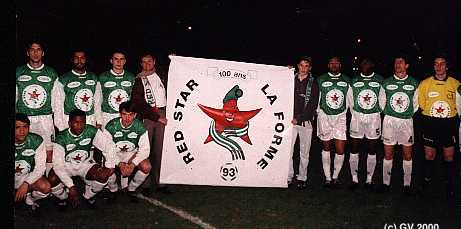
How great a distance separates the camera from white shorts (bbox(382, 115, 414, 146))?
651 cm

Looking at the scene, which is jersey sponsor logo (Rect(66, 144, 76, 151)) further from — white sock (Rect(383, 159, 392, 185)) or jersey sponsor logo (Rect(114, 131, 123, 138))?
white sock (Rect(383, 159, 392, 185))

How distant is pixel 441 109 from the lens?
6.38 metres

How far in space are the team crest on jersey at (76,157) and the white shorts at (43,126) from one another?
1.81 feet

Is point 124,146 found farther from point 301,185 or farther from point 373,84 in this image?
point 373,84

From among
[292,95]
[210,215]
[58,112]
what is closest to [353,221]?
[210,215]

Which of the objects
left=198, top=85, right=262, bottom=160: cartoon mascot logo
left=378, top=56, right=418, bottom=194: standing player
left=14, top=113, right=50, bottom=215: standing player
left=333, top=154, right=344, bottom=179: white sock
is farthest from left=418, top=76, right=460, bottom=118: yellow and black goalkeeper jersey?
left=14, top=113, right=50, bottom=215: standing player

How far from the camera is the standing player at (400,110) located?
644cm

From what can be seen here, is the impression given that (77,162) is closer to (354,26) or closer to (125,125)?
(125,125)

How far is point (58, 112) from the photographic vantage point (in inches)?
240

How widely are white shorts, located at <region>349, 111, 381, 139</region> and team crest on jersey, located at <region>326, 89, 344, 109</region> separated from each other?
31cm

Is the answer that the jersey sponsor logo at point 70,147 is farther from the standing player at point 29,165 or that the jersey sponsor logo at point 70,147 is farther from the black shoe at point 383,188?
the black shoe at point 383,188

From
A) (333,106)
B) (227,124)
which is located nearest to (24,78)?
(227,124)

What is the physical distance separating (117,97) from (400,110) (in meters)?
4.09

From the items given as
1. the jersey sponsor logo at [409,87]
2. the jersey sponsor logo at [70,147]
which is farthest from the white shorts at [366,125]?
the jersey sponsor logo at [70,147]
